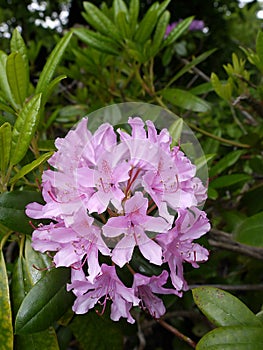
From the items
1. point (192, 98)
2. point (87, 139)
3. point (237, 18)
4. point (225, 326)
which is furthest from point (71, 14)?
point (225, 326)

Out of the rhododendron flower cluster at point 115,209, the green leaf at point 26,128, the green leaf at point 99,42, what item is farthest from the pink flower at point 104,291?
the green leaf at point 99,42

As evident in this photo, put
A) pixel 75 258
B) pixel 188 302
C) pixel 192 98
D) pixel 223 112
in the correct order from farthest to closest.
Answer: pixel 223 112 < pixel 188 302 < pixel 192 98 < pixel 75 258

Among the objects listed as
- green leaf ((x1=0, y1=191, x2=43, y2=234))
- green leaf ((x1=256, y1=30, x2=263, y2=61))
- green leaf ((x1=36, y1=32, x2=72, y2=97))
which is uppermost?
green leaf ((x1=256, y1=30, x2=263, y2=61))

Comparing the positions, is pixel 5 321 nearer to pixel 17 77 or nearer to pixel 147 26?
pixel 17 77

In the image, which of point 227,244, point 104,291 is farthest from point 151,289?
point 227,244

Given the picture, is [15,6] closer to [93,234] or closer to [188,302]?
[188,302]

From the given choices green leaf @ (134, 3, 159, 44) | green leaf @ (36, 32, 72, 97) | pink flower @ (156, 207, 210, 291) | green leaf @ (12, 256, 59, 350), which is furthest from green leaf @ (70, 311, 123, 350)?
green leaf @ (134, 3, 159, 44)

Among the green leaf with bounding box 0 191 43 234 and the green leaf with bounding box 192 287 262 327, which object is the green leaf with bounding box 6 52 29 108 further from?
the green leaf with bounding box 192 287 262 327
